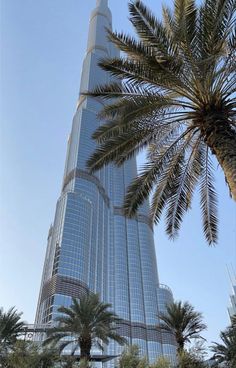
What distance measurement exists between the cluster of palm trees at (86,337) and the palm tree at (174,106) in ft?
43.7

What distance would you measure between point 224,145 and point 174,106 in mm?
2929

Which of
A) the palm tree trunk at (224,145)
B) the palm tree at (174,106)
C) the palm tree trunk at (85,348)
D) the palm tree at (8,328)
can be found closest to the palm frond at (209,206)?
the palm tree at (174,106)

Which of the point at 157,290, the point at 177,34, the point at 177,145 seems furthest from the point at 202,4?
the point at 157,290

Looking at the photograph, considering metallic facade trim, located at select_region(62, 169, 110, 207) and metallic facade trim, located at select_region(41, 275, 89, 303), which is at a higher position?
metallic facade trim, located at select_region(62, 169, 110, 207)

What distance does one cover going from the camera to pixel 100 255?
405 ft

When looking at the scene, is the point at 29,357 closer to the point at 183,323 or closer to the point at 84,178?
the point at 183,323

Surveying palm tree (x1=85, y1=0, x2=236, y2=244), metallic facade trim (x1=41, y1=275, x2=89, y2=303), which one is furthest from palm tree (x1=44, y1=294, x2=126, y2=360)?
metallic facade trim (x1=41, y1=275, x2=89, y2=303)

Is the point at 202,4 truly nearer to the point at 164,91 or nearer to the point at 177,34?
the point at 177,34

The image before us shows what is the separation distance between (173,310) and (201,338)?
2791 mm

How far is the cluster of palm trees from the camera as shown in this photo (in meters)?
22.0

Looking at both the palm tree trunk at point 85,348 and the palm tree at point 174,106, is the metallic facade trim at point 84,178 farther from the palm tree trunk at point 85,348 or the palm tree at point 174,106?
the palm tree at point 174,106

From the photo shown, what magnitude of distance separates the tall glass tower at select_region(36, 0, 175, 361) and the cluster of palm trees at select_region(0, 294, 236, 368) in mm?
65532

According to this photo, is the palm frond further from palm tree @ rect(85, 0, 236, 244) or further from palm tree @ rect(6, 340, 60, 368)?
palm tree @ rect(6, 340, 60, 368)

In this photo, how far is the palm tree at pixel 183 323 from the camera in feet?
88.2
